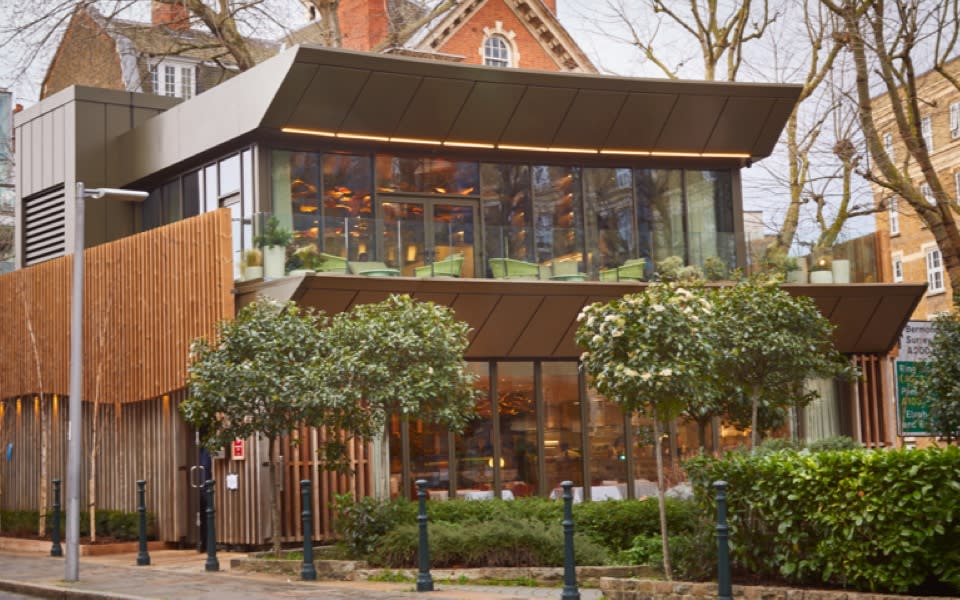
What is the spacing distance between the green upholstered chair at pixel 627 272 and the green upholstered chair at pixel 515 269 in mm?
1289

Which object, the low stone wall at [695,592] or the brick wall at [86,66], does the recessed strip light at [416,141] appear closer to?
the low stone wall at [695,592]

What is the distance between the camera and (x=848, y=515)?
12.1 meters

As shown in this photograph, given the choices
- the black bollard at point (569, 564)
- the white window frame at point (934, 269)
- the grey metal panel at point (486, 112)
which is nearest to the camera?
the black bollard at point (569, 564)

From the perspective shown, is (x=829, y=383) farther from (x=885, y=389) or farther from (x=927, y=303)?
(x=927, y=303)

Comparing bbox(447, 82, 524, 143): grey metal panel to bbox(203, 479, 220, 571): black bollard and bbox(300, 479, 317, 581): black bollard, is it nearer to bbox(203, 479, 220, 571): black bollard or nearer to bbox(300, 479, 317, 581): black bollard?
bbox(203, 479, 220, 571): black bollard

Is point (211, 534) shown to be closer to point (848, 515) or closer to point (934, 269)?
point (848, 515)

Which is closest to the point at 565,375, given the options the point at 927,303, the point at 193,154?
the point at 193,154

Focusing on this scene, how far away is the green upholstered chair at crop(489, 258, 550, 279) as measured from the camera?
24484mm

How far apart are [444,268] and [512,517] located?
598cm

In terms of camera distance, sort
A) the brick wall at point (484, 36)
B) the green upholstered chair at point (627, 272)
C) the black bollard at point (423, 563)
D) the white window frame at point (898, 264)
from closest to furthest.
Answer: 1. the black bollard at point (423, 563)
2. the green upholstered chair at point (627, 272)
3. the brick wall at point (484, 36)
4. the white window frame at point (898, 264)

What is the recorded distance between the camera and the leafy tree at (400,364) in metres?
18.5

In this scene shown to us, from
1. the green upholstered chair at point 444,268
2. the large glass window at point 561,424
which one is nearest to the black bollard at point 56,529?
Result: the green upholstered chair at point 444,268

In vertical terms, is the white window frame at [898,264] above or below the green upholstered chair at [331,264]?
above

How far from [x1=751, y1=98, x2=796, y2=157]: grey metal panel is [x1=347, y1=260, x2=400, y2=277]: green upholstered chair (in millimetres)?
8929
